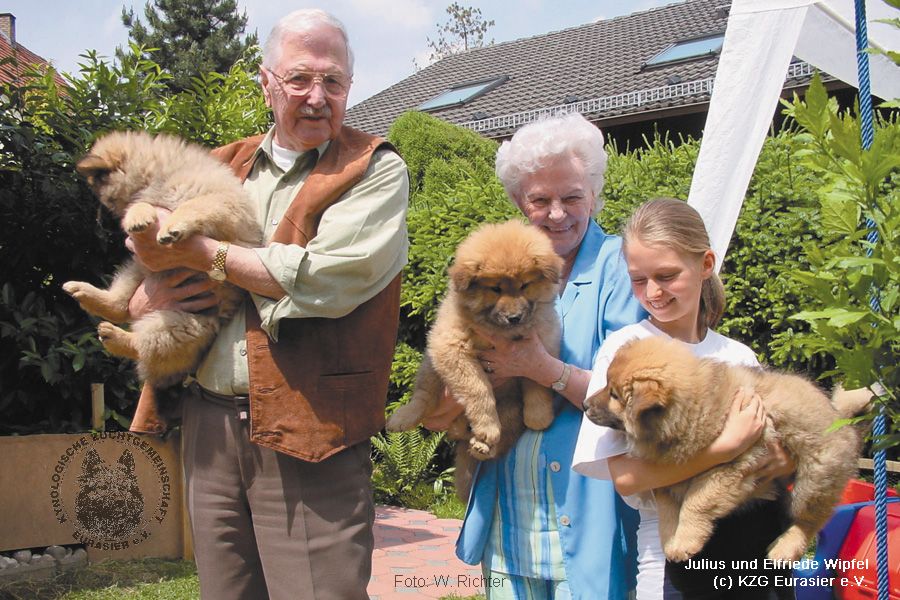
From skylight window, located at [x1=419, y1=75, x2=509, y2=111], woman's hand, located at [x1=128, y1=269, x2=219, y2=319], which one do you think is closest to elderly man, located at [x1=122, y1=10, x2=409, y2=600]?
woman's hand, located at [x1=128, y1=269, x2=219, y2=319]

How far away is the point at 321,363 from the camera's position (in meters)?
2.71

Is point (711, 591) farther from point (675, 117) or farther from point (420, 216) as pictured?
point (675, 117)

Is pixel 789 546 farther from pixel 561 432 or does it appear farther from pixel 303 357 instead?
pixel 303 357

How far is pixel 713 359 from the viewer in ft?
8.63

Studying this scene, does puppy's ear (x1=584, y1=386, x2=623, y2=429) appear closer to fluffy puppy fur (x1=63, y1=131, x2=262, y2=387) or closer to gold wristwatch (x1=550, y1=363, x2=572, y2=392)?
gold wristwatch (x1=550, y1=363, x2=572, y2=392)

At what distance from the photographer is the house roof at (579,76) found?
15.3 meters

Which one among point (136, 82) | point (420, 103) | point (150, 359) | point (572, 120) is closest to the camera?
point (150, 359)

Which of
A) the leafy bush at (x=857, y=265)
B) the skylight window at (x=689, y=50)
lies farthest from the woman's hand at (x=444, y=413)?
the skylight window at (x=689, y=50)

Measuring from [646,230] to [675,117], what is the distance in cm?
1294

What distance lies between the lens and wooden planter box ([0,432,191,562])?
579 cm

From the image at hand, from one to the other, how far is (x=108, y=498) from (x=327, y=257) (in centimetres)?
448

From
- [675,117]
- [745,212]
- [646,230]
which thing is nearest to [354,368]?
[646,230]

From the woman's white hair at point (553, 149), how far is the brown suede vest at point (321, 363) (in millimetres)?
624

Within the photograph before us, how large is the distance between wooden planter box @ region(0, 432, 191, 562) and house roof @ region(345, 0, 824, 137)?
10410mm
